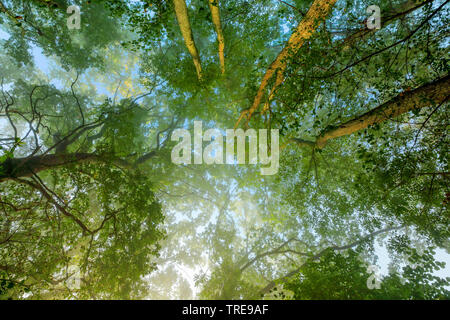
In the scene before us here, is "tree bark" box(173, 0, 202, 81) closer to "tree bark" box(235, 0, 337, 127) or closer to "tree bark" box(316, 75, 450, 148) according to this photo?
"tree bark" box(235, 0, 337, 127)

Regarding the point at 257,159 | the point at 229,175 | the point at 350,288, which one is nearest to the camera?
the point at 350,288

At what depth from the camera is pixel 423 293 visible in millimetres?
5258

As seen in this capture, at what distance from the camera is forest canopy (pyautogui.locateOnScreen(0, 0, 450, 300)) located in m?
4.76

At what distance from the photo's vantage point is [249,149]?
9312mm

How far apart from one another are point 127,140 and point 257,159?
6141 millimetres

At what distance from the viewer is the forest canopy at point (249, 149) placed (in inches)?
188

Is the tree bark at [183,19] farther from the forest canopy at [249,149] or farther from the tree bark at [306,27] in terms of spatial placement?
the tree bark at [306,27]

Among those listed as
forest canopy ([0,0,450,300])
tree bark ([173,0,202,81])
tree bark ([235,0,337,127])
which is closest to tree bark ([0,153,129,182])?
forest canopy ([0,0,450,300])

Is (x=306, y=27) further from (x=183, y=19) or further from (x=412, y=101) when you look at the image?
(x=183, y=19)

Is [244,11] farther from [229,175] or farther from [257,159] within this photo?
[229,175]

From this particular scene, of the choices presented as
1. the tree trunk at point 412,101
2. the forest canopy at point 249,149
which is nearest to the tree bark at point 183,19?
the forest canopy at point 249,149

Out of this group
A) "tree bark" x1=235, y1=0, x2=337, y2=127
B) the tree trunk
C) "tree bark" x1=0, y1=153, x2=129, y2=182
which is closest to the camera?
the tree trunk
